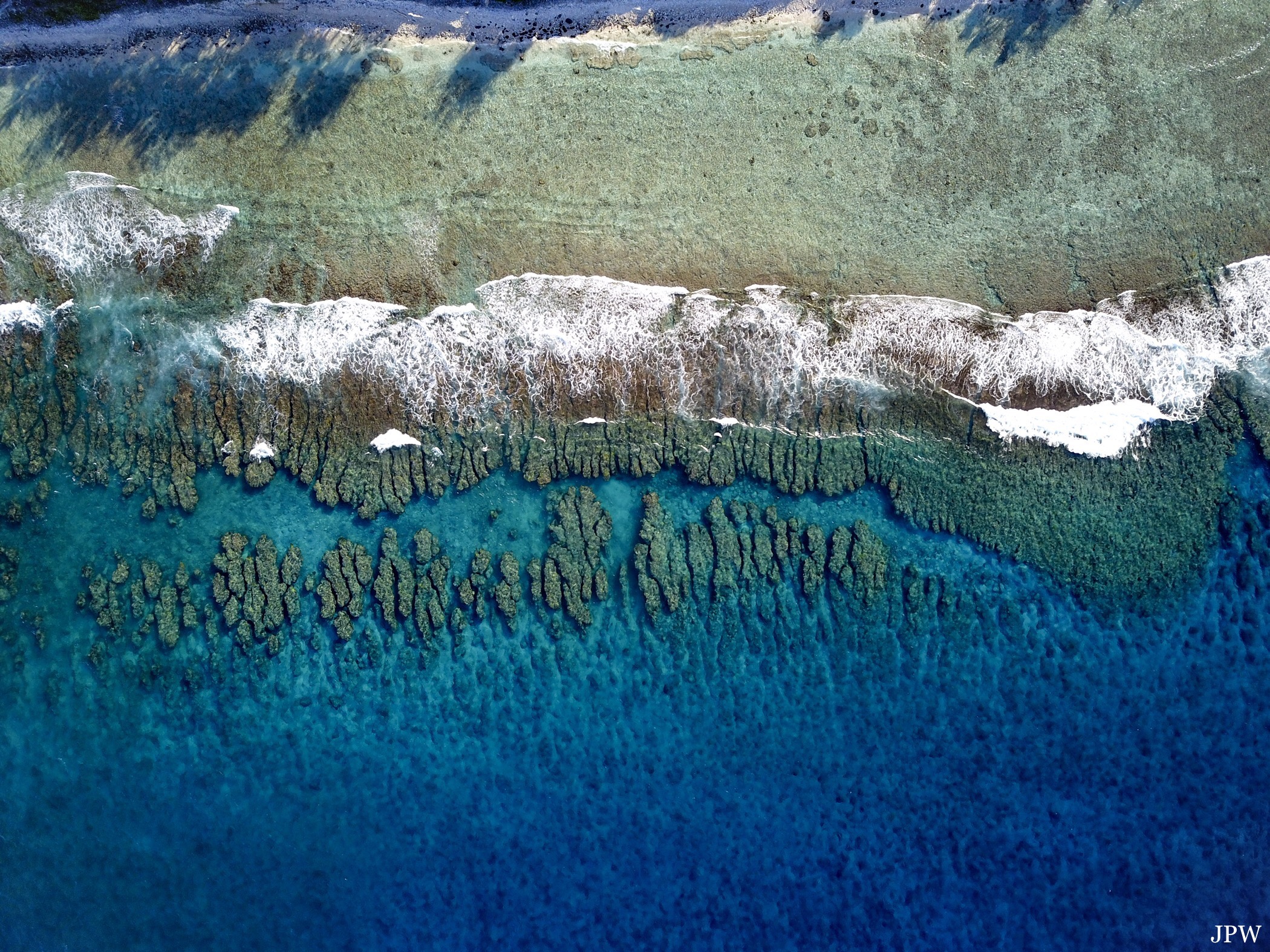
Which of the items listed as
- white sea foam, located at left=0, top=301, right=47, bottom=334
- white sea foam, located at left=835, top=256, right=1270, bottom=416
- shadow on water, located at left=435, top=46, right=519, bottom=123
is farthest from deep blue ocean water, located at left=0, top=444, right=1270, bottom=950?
shadow on water, located at left=435, top=46, right=519, bottom=123

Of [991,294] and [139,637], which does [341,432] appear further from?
[991,294]

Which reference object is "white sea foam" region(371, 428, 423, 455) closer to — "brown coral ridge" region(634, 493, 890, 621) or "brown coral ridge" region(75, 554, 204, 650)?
"brown coral ridge" region(75, 554, 204, 650)

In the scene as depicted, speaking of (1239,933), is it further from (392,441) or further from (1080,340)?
(392,441)

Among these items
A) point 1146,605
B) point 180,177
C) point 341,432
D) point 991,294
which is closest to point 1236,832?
point 1146,605

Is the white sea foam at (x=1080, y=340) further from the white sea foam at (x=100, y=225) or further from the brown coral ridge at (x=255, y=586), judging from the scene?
the white sea foam at (x=100, y=225)

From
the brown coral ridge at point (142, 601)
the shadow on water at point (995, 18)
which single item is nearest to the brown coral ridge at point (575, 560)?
the brown coral ridge at point (142, 601)
